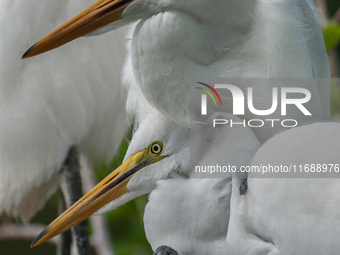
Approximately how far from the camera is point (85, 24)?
3.34ft

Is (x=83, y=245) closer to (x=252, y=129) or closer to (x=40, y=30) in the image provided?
(x=40, y=30)

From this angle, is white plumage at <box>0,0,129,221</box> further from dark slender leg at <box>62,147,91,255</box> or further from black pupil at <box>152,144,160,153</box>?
black pupil at <box>152,144,160,153</box>

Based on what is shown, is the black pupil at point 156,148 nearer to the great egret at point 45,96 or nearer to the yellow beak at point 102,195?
the yellow beak at point 102,195

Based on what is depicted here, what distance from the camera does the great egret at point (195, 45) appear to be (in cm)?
101

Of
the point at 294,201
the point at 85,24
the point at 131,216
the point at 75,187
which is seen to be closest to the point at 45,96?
the point at 75,187

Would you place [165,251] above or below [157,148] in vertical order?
below

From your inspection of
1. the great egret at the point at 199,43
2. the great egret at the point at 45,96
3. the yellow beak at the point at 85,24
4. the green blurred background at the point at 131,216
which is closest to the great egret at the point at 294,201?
the great egret at the point at 199,43

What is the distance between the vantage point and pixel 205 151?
3.69ft

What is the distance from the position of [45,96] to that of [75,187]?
432 millimetres

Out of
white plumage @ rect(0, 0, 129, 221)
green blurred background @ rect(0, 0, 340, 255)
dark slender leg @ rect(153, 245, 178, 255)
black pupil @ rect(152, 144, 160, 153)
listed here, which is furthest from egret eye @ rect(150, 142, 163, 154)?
green blurred background @ rect(0, 0, 340, 255)

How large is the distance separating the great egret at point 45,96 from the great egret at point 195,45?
18.5 inches

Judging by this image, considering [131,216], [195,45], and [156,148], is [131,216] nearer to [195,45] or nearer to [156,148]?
[156,148]

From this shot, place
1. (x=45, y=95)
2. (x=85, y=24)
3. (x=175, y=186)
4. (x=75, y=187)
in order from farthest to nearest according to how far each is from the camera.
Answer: (x=75, y=187) → (x=45, y=95) → (x=175, y=186) → (x=85, y=24)

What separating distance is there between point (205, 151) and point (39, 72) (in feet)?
2.23
